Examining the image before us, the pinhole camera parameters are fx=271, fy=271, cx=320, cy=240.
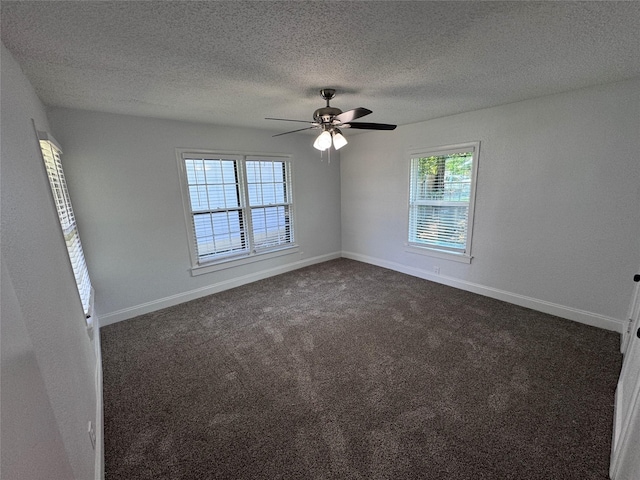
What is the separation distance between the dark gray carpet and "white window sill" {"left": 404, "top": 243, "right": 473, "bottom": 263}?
24.8 inches

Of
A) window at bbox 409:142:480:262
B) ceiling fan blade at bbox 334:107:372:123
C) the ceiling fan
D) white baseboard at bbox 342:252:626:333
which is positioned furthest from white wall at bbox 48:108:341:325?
white baseboard at bbox 342:252:626:333

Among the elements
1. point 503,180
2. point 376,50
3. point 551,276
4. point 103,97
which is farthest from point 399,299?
point 103,97

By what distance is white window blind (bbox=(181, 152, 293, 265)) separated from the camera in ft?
12.1

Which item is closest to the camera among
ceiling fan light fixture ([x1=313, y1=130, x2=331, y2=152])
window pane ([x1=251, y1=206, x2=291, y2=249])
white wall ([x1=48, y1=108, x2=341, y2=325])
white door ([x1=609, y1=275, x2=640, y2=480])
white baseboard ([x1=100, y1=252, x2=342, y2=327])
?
white door ([x1=609, y1=275, x2=640, y2=480])

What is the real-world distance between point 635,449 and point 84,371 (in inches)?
114

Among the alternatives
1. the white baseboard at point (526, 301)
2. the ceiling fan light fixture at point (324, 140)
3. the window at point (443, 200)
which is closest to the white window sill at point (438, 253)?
the window at point (443, 200)

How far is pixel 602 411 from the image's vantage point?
1.81m

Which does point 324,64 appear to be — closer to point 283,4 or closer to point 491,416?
point 283,4

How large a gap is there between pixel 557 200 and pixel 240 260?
4.03 meters

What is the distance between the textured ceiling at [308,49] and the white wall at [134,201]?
1.14 feet

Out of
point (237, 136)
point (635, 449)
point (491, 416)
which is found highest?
point (237, 136)

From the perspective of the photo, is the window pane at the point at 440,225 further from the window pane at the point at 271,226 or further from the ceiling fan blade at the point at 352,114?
the ceiling fan blade at the point at 352,114

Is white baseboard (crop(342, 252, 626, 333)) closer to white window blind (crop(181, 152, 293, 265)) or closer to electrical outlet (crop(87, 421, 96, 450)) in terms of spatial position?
white window blind (crop(181, 152, 293, 265))

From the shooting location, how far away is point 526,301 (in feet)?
10.6
